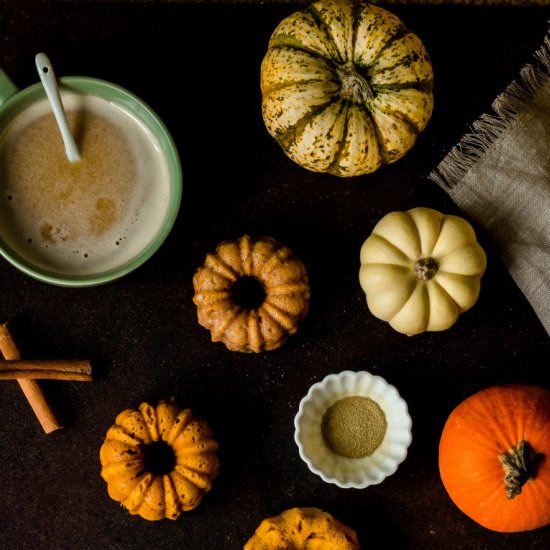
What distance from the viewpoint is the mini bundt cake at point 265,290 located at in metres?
1.37

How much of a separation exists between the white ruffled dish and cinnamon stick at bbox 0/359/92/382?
1.43 feet

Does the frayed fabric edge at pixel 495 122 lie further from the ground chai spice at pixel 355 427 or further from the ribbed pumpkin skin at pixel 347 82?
the ground chai spice at pixel 355 427

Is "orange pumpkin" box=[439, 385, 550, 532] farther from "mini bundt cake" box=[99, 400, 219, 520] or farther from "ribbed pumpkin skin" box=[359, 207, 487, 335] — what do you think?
"mini bundt cake" box=[99, 400, 219, 520]

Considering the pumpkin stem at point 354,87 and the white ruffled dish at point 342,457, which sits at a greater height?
the pumpkin stem at point 354,87

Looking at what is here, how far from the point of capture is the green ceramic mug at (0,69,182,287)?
1362 mm

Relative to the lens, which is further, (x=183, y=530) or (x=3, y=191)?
(x=183, y=530)

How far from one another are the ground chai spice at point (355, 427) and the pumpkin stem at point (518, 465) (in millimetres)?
248

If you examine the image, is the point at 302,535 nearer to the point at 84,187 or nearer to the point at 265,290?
the point at 265,290

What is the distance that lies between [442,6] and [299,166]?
1.42ft

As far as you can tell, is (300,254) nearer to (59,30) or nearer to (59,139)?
(59,139)

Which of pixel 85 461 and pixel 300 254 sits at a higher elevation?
pixel 300 254

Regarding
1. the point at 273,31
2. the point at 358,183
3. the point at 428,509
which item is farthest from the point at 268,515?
the point at 273,31

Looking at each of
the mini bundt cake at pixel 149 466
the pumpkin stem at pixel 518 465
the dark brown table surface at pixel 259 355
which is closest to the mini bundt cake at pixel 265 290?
the dark brown table surface at pixel 259 355

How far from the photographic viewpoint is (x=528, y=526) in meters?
1.37
